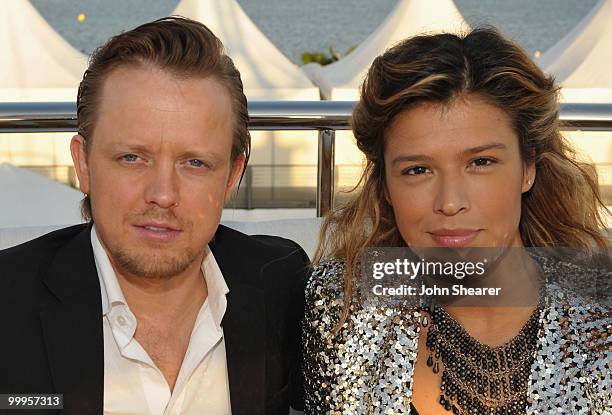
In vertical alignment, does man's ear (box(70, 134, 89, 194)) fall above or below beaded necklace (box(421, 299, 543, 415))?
above

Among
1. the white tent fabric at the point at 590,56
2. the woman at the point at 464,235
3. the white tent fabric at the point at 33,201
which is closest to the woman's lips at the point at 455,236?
the woman at the point at 464,235

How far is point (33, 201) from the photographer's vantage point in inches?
100

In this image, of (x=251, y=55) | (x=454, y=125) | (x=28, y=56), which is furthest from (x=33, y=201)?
(x=251, y=55)

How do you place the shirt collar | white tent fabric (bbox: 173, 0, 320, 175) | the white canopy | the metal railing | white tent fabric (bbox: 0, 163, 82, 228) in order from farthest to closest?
the white canopy < white tent fabric (bbox: 173, 0, 320, 175) < white tent fabric (bbox: 0, 163, 82, 228) < the metal railing < the shirt collar

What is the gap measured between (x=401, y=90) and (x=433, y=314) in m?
0.47

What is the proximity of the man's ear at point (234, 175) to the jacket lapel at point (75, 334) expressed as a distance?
294mm

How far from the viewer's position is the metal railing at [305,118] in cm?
204

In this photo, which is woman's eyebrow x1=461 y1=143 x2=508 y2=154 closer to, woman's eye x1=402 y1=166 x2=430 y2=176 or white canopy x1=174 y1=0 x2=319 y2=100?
woman's eye x1=402 y1=166 x2=430 y2=176

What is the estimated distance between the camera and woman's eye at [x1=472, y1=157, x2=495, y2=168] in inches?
61.6

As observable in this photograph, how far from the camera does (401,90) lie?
1.60 meters

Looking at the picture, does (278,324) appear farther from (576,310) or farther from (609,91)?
(609,91)

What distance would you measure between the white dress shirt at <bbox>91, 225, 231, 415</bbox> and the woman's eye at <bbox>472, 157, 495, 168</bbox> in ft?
1.85

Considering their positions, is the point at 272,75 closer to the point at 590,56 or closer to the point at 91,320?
the point at 590,56

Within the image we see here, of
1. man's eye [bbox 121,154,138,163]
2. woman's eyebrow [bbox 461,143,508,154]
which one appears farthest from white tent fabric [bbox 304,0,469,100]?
man's eye [bbox 121,154,138,163]
